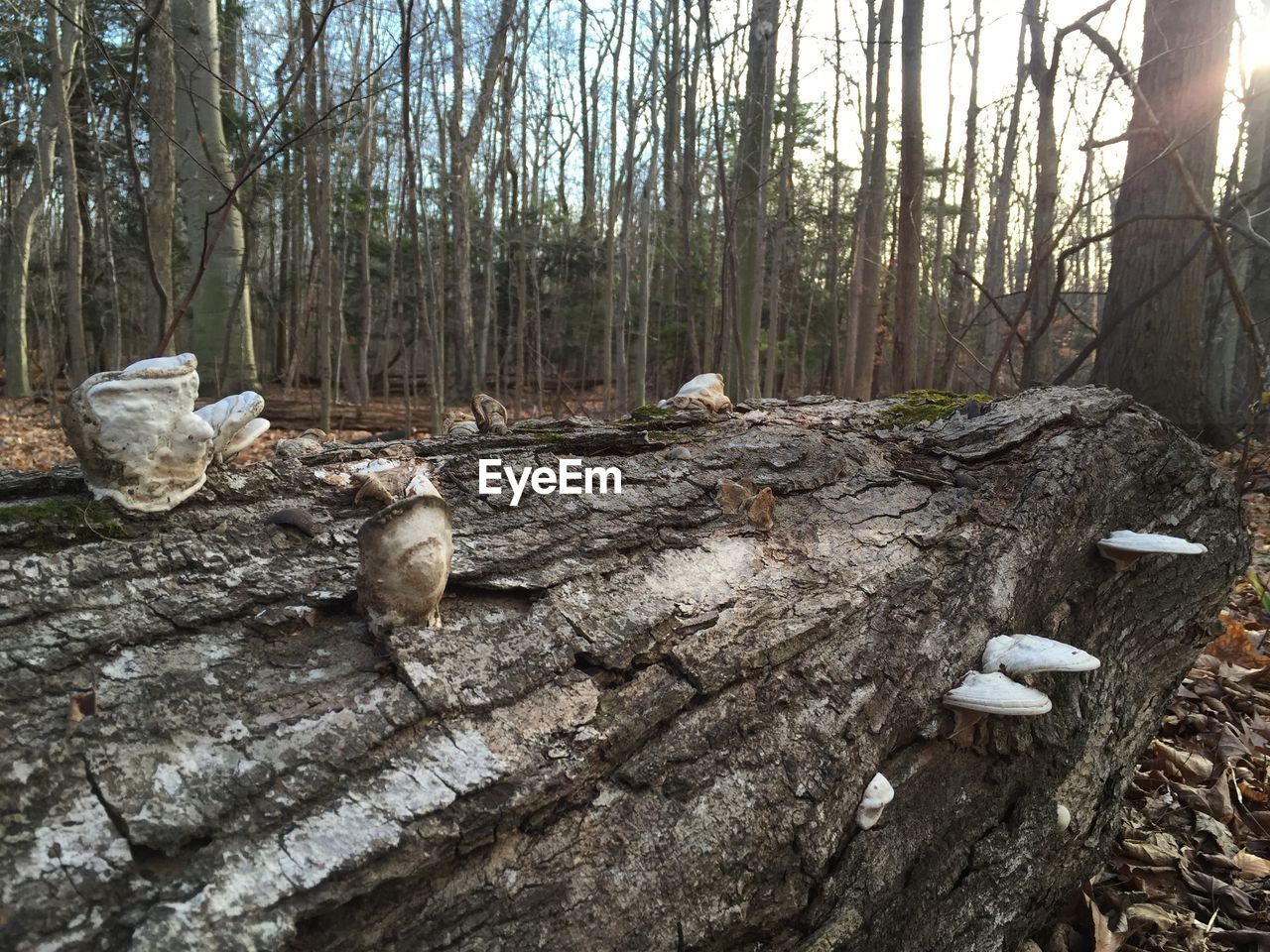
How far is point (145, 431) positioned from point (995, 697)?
2.02 meters

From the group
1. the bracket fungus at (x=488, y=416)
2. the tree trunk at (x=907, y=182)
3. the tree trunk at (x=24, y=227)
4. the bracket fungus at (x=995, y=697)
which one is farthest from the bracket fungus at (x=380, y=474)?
the tree trunk at (x=24, y=227)

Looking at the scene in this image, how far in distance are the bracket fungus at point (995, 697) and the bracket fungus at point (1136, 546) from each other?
30.7 inches

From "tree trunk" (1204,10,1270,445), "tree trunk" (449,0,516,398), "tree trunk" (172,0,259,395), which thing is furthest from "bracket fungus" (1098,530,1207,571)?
"tree trunk" (172,0,259,395)

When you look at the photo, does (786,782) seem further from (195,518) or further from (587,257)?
(587,257)

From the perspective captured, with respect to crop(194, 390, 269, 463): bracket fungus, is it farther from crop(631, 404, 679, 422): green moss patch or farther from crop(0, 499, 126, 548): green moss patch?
crop(631, 404, 679, 422): green moss patch

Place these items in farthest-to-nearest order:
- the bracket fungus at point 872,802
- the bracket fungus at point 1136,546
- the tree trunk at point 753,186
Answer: the tree trunk at point 753,186, the bracket fungus at point 1136,546, the bracket fungus at point 872,802

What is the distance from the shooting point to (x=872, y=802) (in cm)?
166

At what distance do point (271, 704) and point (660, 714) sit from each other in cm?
76

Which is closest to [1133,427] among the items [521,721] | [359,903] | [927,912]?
[927,912]

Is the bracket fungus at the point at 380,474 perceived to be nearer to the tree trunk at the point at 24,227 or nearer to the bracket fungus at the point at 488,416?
the bracket fungus at the point at 488,416

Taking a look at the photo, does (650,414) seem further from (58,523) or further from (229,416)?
(58,523)

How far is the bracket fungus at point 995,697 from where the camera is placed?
1.78m

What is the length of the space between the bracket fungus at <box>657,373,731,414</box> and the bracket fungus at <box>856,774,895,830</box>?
5.25ft

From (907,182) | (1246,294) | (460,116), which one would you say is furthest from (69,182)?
(1246,294)
